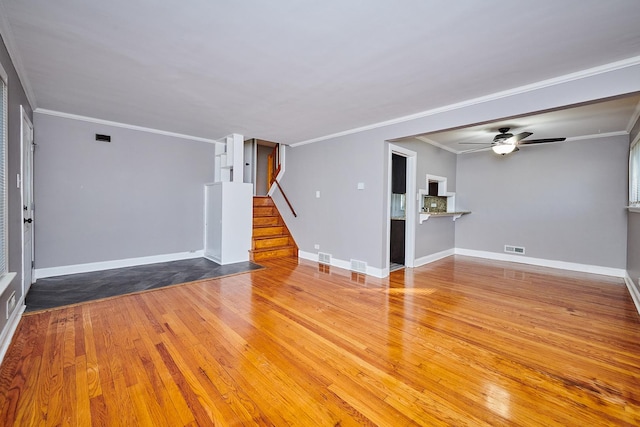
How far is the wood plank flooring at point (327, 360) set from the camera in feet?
5.06

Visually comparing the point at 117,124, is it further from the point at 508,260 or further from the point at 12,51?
the point at 508,260

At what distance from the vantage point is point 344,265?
192 inches

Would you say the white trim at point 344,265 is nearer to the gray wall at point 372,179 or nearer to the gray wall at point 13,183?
the gray wall at point 372,179

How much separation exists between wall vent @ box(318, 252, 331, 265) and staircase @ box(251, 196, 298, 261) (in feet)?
2.61

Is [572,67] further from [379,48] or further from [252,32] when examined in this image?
[252,32]

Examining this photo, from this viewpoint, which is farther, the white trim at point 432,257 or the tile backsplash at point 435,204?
the tile backsplash at point 435,204

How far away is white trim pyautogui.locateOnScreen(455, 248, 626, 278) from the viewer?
4.56 metres

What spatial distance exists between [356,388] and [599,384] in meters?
1.65

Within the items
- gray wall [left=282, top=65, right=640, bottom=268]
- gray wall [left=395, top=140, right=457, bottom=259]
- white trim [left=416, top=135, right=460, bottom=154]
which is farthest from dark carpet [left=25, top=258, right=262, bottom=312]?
white trim [left=416, top=135, right=460, bottom=154]

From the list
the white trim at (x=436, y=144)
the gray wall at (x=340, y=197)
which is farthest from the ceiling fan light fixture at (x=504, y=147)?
the gray wall at (x=340, y=197)

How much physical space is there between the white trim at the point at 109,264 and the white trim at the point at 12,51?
2.46m

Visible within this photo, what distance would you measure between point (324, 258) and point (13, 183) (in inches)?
165

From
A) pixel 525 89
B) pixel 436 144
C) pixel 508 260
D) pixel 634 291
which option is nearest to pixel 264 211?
pixel 436 144

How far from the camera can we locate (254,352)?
215cm
